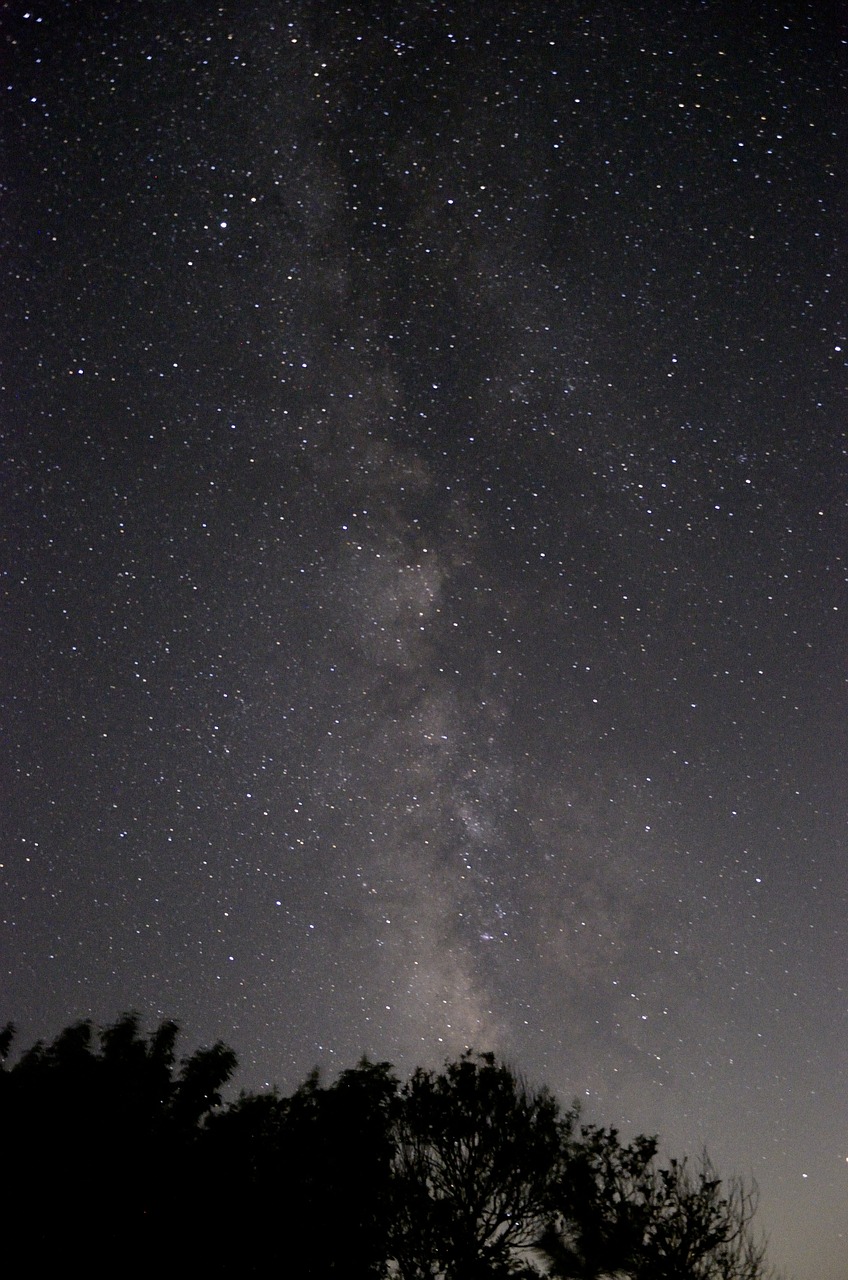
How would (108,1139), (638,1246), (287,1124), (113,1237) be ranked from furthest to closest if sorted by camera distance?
(287,1124), (638,1246), (108,1139), (113,1237)

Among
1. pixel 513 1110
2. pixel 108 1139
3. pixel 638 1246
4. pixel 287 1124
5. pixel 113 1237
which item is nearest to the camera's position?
pixel 113 1237

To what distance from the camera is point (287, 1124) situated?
1520 cm

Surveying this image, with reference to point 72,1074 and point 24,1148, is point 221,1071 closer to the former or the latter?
point 72,1074

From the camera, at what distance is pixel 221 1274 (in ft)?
42.8

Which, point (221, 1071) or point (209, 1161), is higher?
point (221, 1071)

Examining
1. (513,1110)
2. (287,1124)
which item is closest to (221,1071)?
(287,1124)

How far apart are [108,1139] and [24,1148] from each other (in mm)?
1150

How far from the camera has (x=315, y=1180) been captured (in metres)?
14.3

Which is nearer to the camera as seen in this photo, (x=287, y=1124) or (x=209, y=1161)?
(x=209, y=1161)

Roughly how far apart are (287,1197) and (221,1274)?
136 cm

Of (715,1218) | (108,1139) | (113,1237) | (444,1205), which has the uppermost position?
(715,1218)

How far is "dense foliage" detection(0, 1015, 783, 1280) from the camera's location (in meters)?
12.7

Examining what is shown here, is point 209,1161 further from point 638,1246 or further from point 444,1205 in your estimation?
point 638,1246

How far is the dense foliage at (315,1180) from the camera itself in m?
12.7
